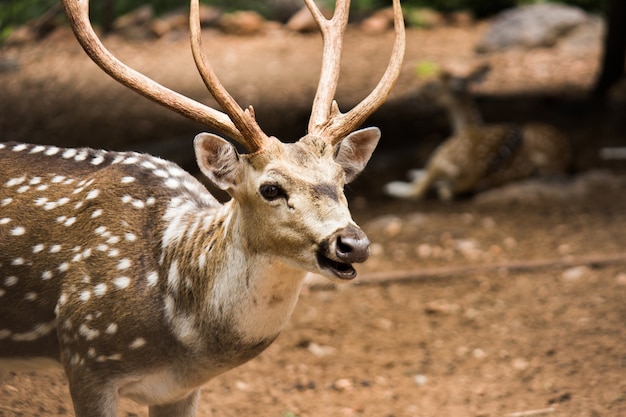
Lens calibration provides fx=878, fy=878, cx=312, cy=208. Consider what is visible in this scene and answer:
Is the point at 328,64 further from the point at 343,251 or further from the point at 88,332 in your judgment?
the point at 88,332

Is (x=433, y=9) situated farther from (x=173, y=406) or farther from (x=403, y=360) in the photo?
(x=173, y=406)

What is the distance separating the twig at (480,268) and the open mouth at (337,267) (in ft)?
10.5

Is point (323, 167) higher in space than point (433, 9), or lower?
higher

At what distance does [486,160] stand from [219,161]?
5.11 meters

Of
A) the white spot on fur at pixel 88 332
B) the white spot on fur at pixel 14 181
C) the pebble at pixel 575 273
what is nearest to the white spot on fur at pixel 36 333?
the white spot on fur at pixel 88 332

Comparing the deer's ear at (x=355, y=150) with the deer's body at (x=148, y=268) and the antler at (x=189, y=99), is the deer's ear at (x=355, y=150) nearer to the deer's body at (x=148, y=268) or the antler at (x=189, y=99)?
the deer's body at (x=148, y=268)

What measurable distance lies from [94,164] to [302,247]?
1.12 metres

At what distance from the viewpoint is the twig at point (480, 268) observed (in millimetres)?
6020

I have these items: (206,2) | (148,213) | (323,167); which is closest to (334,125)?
(323,167)

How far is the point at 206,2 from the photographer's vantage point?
41.3 ft

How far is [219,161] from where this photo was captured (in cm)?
303

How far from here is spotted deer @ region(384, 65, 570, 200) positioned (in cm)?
779


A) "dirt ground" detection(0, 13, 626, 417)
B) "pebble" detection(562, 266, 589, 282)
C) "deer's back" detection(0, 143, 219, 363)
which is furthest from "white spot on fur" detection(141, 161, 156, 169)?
"pebble" detection(562, 266, 589, 282)

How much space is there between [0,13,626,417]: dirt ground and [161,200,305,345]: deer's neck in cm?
122
